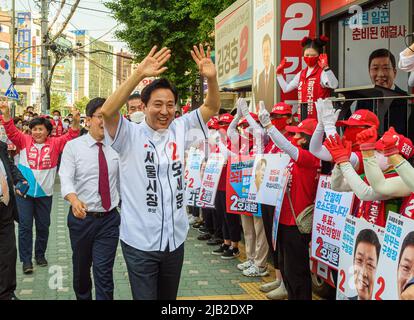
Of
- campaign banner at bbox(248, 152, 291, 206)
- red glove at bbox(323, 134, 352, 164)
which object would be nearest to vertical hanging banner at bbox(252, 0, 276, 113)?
campaign banner at bbox(248, 152, 291, 206)

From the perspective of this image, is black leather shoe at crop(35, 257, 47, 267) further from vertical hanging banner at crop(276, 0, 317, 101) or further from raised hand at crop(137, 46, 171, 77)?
raised hand at crop(137, 46, 171, 77)

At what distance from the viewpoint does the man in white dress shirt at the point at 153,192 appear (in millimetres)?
3520

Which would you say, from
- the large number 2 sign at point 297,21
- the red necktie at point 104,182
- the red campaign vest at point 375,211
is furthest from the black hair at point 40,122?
the red campaign vest at point 375,211

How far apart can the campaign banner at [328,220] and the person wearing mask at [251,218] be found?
5.32 ft

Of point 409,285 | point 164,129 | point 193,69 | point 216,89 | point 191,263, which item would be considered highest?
point 193,69

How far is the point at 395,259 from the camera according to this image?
3.47 meters

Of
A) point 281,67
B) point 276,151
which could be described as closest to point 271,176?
point 276,151

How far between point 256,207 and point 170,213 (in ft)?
11.2

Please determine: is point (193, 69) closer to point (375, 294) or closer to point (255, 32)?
point (255, 32)

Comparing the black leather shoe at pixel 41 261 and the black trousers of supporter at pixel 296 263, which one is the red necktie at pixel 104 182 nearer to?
the black trousers of supporter at pixel 296 263

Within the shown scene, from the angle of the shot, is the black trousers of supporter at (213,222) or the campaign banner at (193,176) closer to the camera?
the campaign banner at (193,176)

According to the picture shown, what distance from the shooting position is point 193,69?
961 inches
